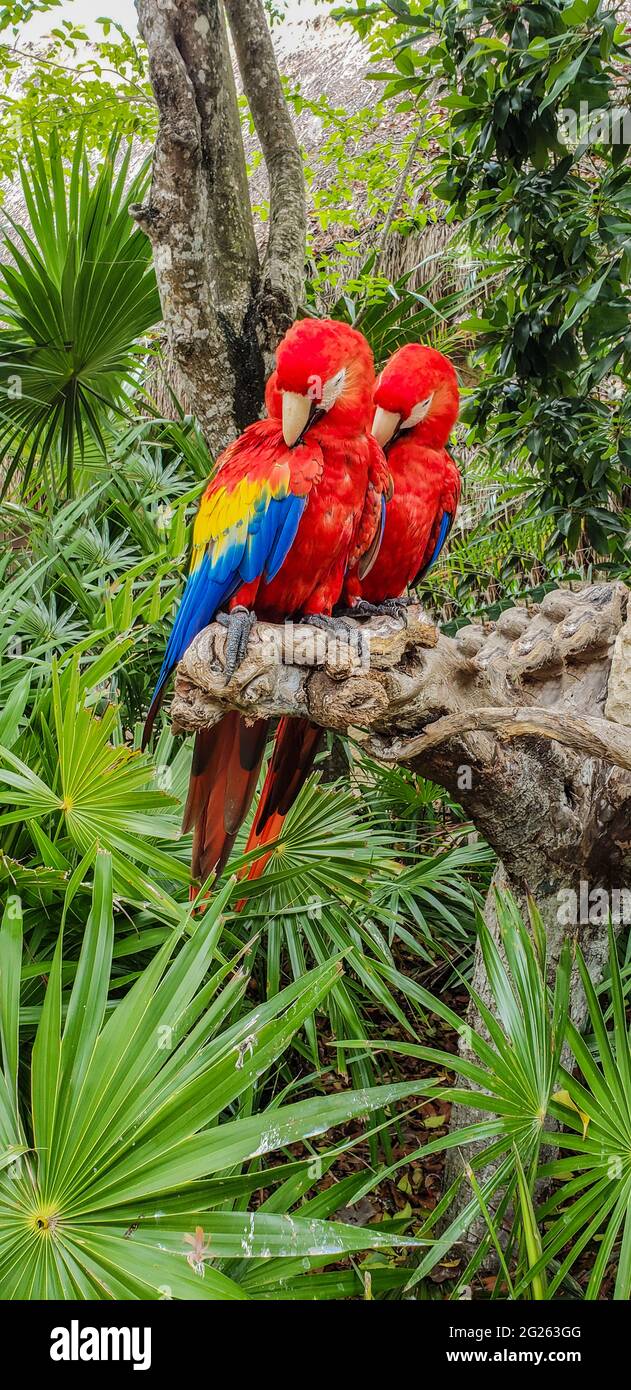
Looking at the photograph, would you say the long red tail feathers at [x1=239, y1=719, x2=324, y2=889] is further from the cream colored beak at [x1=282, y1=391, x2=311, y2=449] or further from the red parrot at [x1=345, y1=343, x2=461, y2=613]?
the cream colored beak at [x1=282, y1=391, x2=311, y2=449]

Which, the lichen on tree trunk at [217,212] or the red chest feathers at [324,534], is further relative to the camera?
the lichen on tree trunk at [217,212]

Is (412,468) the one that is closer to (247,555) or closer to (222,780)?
(247,555)

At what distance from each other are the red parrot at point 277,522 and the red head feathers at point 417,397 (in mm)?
225

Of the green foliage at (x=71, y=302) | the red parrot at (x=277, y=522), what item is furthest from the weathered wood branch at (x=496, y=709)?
the green foliage at (x=71, y=302)

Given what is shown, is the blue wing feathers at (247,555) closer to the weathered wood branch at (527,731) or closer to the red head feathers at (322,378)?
the red head feathers at (322,378)

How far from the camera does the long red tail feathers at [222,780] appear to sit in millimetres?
1385

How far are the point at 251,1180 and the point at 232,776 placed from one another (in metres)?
0.61

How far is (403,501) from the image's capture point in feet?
6.02

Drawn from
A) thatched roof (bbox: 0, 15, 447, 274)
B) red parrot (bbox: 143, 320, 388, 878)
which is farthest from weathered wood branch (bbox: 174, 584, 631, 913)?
thatched roof (bbox: 0, 15, 447, 274)

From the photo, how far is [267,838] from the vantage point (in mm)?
1552

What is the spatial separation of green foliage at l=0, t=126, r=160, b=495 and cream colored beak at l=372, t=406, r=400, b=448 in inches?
34.9

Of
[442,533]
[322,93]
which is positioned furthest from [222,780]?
[322,93]

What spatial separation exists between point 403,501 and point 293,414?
49 cm

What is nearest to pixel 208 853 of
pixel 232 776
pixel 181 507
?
pixel 232 776
